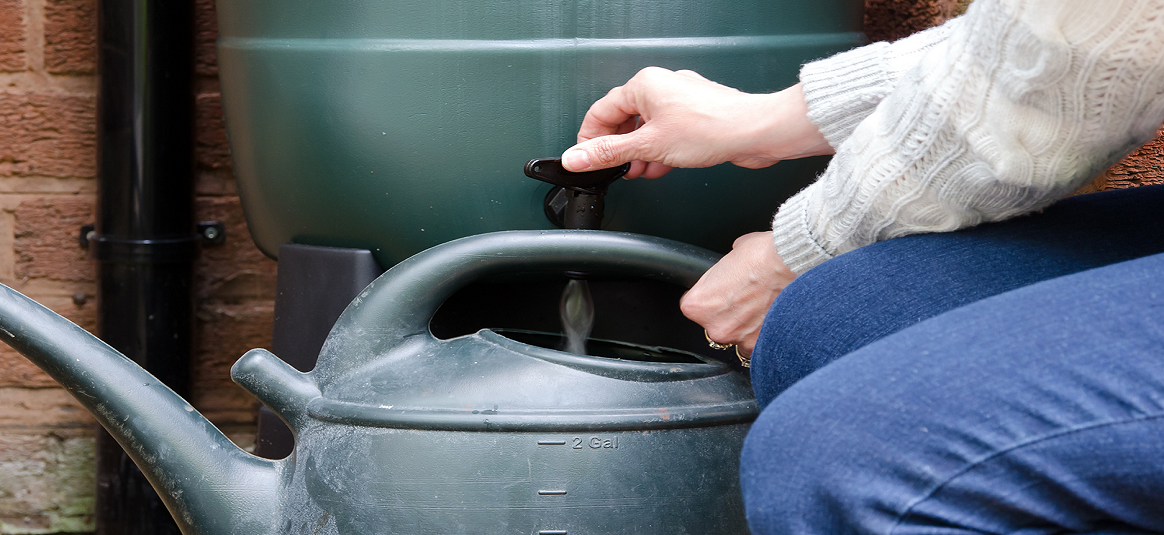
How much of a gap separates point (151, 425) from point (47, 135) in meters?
0.71

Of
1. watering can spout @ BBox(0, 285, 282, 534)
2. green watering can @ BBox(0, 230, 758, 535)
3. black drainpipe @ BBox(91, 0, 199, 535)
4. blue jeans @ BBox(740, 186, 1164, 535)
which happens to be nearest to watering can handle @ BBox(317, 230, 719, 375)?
green watering can @ BBox(0, 230, 758, 535)

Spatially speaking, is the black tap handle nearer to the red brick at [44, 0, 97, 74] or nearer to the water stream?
the water stream

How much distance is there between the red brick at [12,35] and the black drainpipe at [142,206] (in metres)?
0.17

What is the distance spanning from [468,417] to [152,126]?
27.6 inches

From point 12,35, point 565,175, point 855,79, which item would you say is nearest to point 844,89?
point 855,79

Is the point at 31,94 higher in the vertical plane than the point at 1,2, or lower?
lower

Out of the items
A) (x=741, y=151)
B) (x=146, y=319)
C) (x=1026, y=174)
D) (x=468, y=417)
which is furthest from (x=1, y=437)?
(x=1026, y=174)

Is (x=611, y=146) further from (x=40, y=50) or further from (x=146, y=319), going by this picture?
(x=40, y=50)

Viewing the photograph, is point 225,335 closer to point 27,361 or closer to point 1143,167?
point 27,361

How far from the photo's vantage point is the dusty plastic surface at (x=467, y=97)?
2.36 ft

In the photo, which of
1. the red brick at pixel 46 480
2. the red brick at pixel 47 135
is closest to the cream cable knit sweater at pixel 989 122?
the red brick at pixel 47 135

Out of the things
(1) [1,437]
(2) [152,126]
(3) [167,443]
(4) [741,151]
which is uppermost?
(4) [741,151]

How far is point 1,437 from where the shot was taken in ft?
3.92

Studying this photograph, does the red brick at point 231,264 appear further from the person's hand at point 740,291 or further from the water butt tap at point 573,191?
the person's hand at point 740,291
